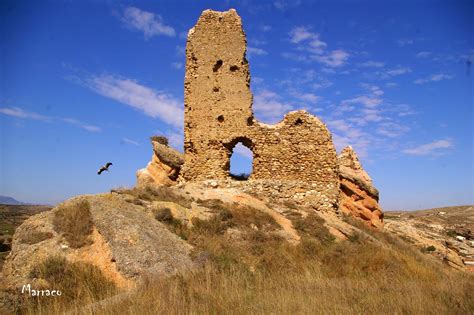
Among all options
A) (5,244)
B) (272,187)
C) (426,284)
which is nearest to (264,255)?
(426,284)

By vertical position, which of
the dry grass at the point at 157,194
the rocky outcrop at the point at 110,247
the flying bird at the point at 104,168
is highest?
the flying bird at the point at 104,168

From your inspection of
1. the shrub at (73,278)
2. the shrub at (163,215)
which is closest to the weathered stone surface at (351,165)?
the shrub at (163,215)

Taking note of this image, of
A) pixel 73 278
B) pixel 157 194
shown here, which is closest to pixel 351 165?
pixel 157 194

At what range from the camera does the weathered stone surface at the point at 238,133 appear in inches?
659

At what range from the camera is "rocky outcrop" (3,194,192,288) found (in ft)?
23.7

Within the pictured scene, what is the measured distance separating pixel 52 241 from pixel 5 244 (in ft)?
64.0

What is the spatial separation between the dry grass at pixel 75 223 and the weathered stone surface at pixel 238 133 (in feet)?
26.2

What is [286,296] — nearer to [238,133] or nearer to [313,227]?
[313,227]

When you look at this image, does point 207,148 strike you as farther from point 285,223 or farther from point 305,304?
point 305,304

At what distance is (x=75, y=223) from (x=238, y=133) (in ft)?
31.0

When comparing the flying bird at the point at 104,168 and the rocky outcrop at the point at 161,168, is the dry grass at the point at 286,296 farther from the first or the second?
the rocky outcrop at the point at 161,168

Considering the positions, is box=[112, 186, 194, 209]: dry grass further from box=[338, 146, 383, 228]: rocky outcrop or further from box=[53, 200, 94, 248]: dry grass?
box=[338, 146, 383, 228]: rocky outcrop

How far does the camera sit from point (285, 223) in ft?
43.1

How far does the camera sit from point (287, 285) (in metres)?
6.14
